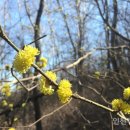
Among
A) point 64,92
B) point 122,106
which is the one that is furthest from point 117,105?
point 64,92

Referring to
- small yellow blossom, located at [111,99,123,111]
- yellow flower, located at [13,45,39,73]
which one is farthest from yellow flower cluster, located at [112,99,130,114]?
yellow flower, located at [13,45,39,73]

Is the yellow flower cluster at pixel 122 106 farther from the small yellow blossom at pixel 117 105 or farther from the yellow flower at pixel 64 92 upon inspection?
the yellow flower at pixel 64 92

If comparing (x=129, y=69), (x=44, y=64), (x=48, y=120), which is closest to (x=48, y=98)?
(x=48, y=120)

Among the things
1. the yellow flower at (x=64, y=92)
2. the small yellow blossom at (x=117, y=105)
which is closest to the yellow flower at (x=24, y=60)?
the yellow flower at (x=64, y=92)

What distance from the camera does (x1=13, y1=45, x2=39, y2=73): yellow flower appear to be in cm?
134

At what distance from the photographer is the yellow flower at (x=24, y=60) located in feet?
4.41

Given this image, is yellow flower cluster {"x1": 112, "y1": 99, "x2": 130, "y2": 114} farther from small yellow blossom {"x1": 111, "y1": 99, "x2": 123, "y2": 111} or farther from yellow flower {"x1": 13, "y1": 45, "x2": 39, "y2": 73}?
yellow flower {"x1": 13, "y1": 45, "x2": 39, "y2": 73}

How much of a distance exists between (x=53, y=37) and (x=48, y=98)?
4752 mm

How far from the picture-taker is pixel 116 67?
12.5 metres

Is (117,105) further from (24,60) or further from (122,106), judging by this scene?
(24,60)

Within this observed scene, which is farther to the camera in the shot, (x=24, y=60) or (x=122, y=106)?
(x=122, y=106)

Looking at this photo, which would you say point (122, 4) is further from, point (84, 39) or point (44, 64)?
point (84, 39)

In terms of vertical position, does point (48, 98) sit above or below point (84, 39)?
below

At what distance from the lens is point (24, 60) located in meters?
1.34
